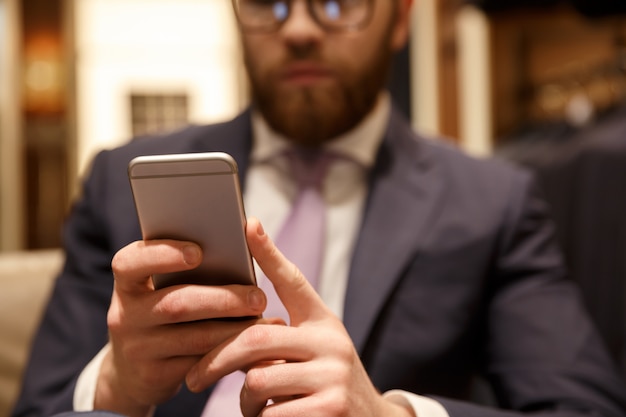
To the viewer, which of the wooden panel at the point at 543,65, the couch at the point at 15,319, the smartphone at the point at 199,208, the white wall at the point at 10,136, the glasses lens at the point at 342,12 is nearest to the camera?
the smartphone at the point at 199,208

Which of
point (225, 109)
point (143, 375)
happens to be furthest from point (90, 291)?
point (225, 109)

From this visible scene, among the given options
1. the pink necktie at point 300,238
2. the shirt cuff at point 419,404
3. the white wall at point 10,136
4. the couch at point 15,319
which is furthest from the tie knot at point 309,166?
the white wall at point 10,136

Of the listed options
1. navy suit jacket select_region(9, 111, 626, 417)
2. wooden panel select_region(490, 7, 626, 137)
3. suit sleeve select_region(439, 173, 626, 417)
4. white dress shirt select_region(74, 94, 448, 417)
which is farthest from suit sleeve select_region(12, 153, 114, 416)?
wooden panel select_region(490, 7, 626, 137)

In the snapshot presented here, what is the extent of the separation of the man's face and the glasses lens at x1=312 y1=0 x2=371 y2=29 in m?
0.01

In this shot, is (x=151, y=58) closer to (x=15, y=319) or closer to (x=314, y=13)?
(x=15, y=319)

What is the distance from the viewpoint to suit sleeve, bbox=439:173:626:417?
0.65 meters

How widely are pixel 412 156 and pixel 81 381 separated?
0.40 m

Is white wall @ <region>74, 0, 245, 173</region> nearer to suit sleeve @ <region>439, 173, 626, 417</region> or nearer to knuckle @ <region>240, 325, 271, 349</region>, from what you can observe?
suit sleeve @ <region>439, 173, 626, 417</region>

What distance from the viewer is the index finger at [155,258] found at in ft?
1.32

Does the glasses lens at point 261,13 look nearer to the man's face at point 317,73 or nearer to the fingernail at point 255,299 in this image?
the man's face at point 317,73

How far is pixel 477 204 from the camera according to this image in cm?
71

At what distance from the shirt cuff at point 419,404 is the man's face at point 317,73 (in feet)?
0.90

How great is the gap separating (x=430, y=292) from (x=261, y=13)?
305mm

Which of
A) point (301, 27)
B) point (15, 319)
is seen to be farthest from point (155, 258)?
point (15, 319)
